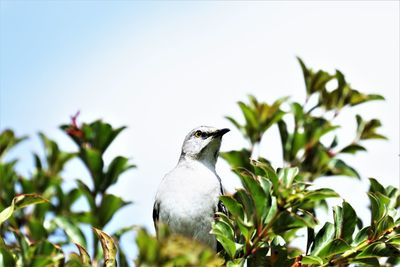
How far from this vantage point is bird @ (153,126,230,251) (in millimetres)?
6305

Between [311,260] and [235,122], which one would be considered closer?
[311,260]


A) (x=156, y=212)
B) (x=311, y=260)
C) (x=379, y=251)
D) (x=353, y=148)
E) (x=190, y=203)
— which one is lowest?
(x=156, y=212)

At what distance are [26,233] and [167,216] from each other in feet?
5.46

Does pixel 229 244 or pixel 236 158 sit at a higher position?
pixel 236 158

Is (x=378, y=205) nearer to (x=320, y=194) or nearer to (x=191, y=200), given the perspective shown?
(x=320, y=194)

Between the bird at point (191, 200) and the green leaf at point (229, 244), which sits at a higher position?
the green leaf at point (229, 244)

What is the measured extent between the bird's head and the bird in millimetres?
85

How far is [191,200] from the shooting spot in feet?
21.0

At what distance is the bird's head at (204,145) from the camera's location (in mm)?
7508

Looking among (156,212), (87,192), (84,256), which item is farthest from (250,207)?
(156,212)

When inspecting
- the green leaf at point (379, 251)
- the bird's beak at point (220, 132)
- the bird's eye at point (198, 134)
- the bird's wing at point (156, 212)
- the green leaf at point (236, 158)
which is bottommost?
the bird's wing at point (156, 212)

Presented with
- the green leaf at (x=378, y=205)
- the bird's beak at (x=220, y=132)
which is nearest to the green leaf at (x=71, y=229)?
the green leaf at (x=378, y=205)

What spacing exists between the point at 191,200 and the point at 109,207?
1.38m

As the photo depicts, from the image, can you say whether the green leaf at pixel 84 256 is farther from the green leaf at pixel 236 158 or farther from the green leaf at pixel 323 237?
the green leaf at pixel 236 158
